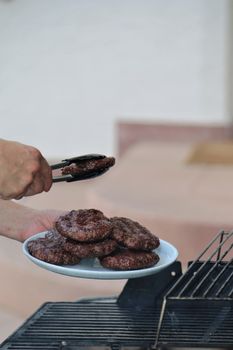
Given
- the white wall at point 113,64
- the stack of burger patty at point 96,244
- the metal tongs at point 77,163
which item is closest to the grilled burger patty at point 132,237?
the stack of burger patty at point 96,244

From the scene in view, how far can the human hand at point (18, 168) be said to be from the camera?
52.5 inches

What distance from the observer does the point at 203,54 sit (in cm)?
491

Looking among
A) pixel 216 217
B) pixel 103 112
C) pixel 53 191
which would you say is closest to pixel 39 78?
pixel 103 112

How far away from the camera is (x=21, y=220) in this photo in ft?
5.51

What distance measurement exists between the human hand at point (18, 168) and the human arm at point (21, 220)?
27 cm

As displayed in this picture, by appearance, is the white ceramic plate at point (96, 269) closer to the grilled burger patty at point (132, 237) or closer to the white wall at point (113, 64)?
the grilled burger patty at point (132, 237)

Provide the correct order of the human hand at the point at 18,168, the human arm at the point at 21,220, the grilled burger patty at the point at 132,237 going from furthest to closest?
the human arm at the point at 21,220 < the grilled burger patty at the point at 132,237 < the human hand at the point at 18,168

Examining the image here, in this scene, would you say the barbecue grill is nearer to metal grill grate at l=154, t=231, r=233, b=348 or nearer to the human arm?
metal grill grate at l=154, t=231, r=233, b=348

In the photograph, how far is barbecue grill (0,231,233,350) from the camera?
141cm

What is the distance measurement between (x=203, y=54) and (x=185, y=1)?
339 mm

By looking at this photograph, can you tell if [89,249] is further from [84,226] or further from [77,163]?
[77,163]

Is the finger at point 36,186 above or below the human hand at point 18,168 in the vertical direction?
below

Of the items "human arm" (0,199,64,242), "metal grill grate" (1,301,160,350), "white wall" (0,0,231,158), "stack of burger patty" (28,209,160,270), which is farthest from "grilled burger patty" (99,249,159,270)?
"white wall" (0,0,231,158)

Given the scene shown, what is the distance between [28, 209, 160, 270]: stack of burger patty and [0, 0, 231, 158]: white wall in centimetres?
314
